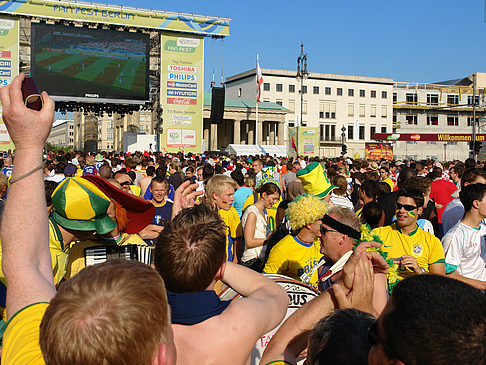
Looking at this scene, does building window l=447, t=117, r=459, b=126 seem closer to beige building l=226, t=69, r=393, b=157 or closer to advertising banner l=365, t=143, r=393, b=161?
beige building l=226, t=69, r=393, b=157

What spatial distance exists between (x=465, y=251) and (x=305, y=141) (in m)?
26.4

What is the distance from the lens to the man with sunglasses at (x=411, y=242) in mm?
4441

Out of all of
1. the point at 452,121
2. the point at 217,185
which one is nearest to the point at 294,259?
the point at 217,185

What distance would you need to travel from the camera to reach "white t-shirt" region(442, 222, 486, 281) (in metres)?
4.76

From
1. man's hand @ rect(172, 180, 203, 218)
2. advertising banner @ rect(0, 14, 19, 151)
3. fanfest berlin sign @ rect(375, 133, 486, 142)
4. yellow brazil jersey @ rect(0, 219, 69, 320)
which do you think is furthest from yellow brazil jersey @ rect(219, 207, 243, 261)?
fanfest berlin sign @ rect(375, 133, 486, 142)

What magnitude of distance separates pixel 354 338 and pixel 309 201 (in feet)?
9.40

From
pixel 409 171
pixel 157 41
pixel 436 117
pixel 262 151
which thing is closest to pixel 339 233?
pixel 409 171

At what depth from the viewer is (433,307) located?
1290mm

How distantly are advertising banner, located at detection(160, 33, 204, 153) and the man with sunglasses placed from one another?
114 feet

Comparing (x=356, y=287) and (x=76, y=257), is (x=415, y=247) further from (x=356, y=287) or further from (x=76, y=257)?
(x=76, y=257)

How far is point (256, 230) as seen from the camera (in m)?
6.24

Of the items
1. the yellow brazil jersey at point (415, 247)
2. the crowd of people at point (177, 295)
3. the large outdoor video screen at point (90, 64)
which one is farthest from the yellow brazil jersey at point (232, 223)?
the large outdoor video screen at point (90, 64)

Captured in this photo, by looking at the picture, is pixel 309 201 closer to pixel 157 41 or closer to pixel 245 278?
pixel 245 278

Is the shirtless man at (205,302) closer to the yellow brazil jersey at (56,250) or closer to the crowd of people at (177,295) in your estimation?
the crowd of people at (177,295)
